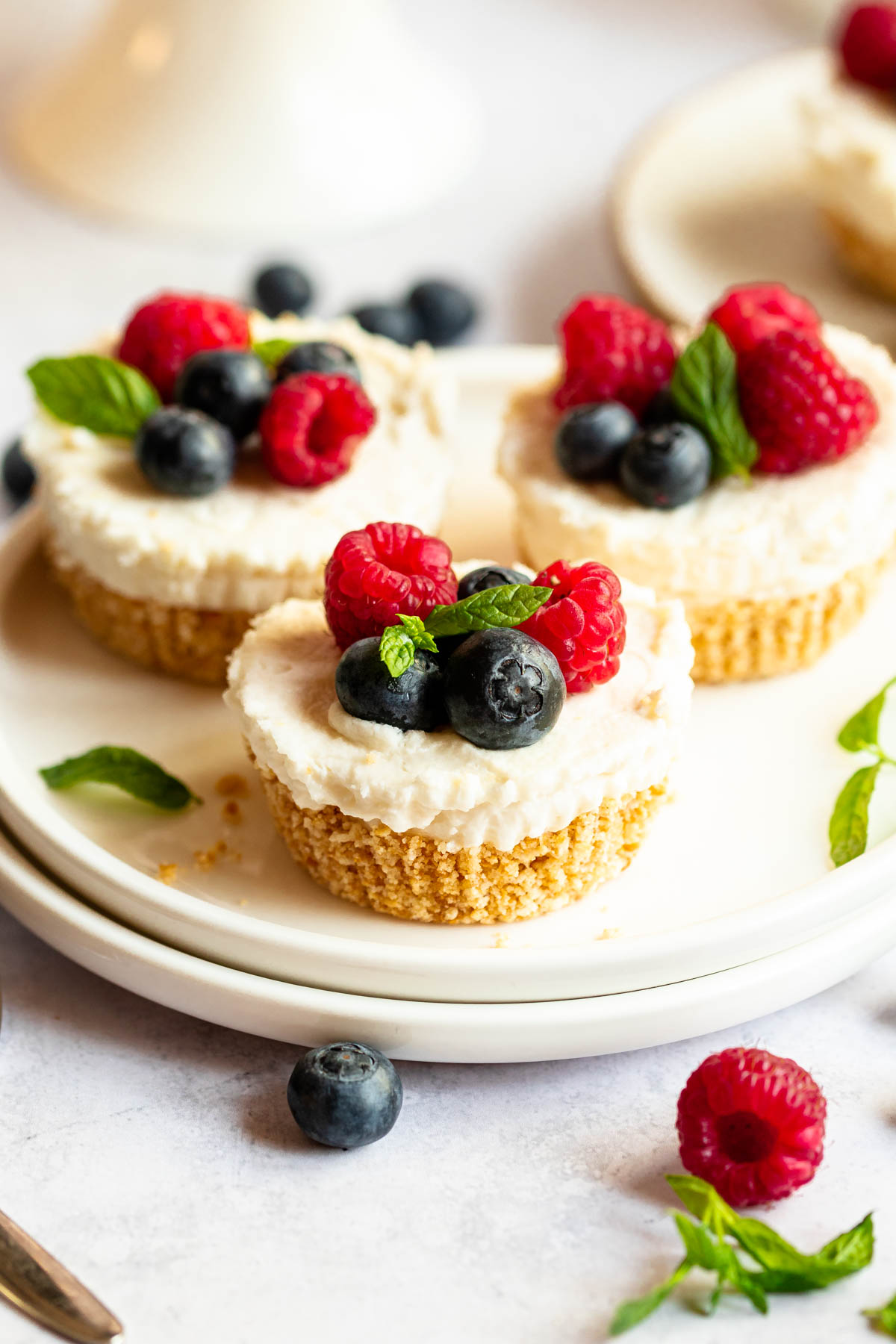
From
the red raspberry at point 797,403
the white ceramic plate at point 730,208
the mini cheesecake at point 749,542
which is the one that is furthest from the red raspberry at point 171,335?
the white ceramic plate at point 730,208

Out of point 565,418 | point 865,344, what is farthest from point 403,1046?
point 865,344

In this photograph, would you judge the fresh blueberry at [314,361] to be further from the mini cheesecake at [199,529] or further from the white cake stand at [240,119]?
the white cake stand at [240,119]

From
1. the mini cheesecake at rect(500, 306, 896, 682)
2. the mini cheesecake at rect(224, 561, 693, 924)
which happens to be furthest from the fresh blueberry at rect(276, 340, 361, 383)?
the mini cheesecake at rect(224, 561, 693, 924)

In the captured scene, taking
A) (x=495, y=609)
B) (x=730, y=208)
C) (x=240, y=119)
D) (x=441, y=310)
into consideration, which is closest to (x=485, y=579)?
(x=495, y=609)

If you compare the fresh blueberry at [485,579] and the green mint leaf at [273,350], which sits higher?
the green mint leaf at [273,350]

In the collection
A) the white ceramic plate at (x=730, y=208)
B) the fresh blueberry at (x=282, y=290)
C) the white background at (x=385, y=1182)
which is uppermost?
the white ceramic plate at (x=730, y=208)

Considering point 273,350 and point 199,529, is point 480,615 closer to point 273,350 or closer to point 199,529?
point 199,529
